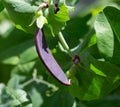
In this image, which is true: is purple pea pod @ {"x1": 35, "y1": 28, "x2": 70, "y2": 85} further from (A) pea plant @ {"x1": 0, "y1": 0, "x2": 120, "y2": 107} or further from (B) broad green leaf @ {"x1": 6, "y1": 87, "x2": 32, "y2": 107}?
(B) broad green leaf @ {"x1": 6, "y1": 87, "x2": 32, "y2": 107}

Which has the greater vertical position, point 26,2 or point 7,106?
point 26,2

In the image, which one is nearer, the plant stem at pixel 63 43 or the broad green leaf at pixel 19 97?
the plant stem at pixel 63 43

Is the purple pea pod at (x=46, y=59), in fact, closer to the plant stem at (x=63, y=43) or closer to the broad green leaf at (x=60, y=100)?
the plant stem at (x=63, y=43)

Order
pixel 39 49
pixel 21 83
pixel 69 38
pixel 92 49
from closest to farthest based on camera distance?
pixel 39 49 < pixel 92 49 < pixel 69 38 < pixel 21 83

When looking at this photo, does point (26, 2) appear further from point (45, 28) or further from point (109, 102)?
point (109, 102)

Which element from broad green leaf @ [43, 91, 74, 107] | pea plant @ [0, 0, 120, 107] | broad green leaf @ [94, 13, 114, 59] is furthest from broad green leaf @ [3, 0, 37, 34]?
broad green leaf @ [43, 91, 74, 107]

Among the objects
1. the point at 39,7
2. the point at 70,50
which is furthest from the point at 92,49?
the point at 39,7

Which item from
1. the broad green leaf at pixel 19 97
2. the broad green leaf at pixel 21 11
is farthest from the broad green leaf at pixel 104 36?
the broad green leaf at pixel 19 97
